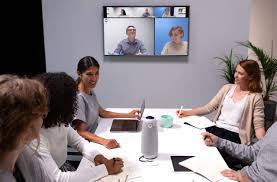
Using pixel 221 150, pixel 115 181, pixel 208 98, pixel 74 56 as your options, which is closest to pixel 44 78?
pixel 115 181

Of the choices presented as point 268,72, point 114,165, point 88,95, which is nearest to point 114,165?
point 114,165

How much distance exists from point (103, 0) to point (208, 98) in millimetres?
1738

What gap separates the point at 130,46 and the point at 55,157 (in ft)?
7.45

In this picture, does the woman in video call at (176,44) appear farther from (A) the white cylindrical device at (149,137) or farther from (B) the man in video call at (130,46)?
(A) the white cylindrical device at (149,137)

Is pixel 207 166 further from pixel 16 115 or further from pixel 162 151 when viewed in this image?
pixel 16 115

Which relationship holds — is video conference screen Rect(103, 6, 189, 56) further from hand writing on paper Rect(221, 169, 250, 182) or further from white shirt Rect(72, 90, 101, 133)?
hand writing on paper Rect(221, 169, 250, 182)

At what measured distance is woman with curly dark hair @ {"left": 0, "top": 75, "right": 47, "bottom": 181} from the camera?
0.92 meters

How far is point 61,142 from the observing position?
1621 mm

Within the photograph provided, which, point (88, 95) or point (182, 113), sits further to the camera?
point (182, 113)

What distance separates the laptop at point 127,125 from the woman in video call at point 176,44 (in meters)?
1.47

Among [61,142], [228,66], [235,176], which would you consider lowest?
[235,176]

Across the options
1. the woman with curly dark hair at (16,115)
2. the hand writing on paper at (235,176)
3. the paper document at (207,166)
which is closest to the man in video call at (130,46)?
the paper document at (207,166)

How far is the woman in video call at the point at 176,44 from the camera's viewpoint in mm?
3589

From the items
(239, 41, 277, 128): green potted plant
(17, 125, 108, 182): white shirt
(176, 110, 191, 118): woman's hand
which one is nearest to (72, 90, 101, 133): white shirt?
(17, 125, 108, 182): white shirt
